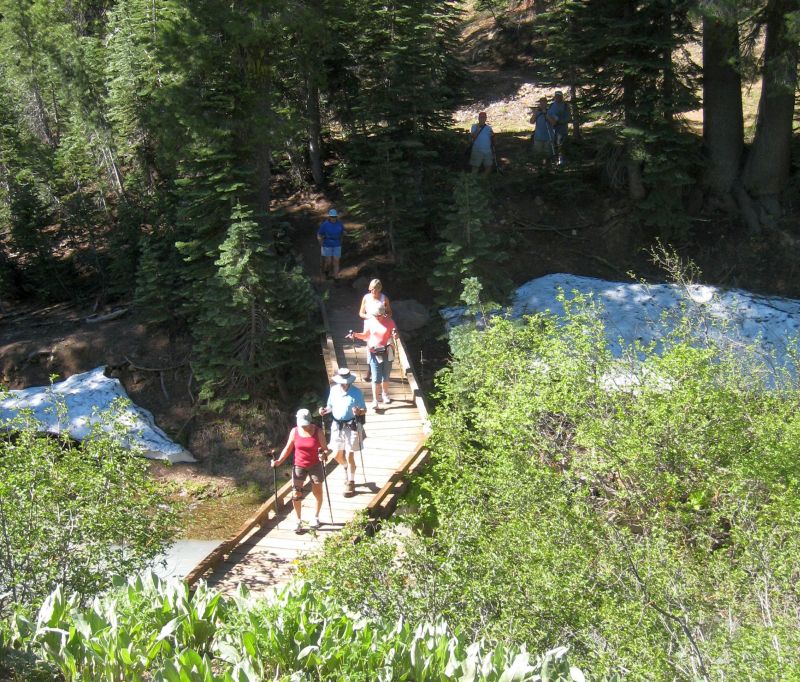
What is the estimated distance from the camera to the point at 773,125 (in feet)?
53.9

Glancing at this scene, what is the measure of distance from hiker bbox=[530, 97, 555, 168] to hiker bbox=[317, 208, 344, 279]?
17.0 ft

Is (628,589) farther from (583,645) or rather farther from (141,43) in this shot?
(141,43)

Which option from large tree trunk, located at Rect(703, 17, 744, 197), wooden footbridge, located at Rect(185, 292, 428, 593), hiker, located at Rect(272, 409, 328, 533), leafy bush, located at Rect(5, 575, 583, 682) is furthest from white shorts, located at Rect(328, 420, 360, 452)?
large tree trunk, located at Rect(703, 17, 744, 197)

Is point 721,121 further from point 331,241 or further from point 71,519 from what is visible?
point 71,519

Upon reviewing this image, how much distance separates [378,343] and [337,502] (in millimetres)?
2637

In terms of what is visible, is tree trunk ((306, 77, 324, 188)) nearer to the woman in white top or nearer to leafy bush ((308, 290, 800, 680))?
the woman in white top

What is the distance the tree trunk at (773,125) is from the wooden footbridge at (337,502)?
351 inches

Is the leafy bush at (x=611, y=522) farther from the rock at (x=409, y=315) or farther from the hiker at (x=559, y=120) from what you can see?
the hiker at (x=559, y=120)

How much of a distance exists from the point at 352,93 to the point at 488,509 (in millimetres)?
13458

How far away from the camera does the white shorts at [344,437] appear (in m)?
10.2

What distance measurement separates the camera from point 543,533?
295 inches

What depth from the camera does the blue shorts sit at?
12141 millimetres

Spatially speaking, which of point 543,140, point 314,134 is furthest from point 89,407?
point 543,140

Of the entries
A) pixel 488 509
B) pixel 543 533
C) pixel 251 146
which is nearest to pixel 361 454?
pixel 488 509
